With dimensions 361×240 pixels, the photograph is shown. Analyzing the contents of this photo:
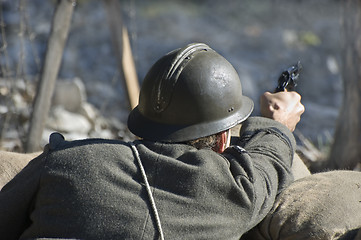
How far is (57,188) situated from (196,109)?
65cm

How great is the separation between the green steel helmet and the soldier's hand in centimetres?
41

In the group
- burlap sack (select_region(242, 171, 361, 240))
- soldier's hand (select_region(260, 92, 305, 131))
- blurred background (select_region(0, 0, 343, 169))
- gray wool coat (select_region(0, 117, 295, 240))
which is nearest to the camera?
gray wool coat (select_region(0, 117, 295, 240))

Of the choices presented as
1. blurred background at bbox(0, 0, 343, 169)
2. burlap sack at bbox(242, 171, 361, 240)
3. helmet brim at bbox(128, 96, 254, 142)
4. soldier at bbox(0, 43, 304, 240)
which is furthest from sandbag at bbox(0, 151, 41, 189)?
blurred background at bbox(0, 0, 343, 169)

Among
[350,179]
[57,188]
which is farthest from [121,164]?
Result: [350,179]

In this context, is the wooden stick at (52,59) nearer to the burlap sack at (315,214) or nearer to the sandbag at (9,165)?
the sandbag at (9,165)

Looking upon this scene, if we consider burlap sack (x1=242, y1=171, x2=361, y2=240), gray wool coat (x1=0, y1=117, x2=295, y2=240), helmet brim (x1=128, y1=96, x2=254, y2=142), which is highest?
helmet brim (x1=128, y1=96, x2=254, y2=142)

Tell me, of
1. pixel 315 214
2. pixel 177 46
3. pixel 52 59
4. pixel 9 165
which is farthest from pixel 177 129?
pixel 177 46

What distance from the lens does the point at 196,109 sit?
215 cm

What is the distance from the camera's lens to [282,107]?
2.60 metres

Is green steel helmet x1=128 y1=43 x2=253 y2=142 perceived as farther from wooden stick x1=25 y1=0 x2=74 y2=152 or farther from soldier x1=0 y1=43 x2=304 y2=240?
wooden stick x1=25 y1=0 x2=74 y2=152

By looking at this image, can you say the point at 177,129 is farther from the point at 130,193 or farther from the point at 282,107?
the point at 282,107

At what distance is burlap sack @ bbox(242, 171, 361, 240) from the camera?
82.8 inches

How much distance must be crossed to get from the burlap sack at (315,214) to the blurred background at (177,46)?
12.7 ft

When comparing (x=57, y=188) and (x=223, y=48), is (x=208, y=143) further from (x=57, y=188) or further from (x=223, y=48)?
(x=223, y=48)
